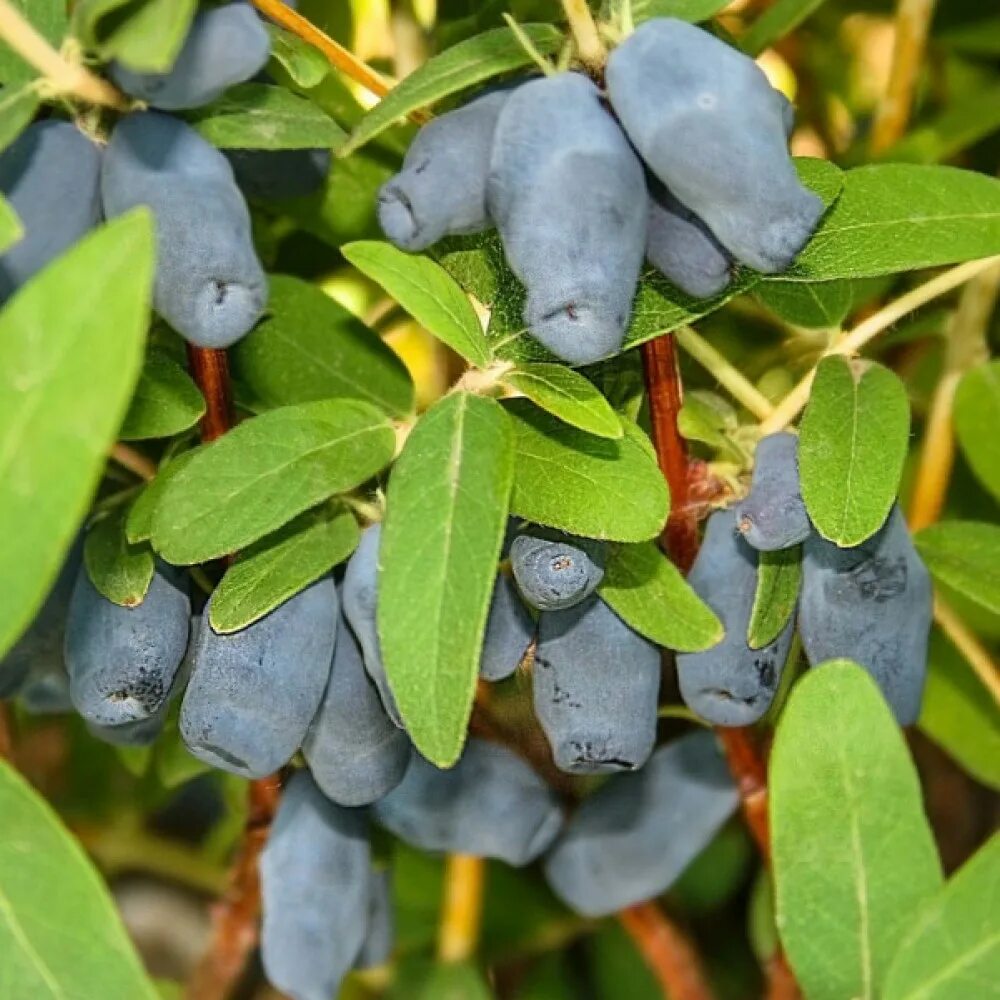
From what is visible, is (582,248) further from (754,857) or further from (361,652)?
(754,857)

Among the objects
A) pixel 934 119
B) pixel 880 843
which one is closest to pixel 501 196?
pixel 880 843

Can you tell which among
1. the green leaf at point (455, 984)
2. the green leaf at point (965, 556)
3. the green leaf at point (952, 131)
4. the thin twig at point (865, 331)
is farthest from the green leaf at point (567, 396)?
the green leaf at point (455, 984)

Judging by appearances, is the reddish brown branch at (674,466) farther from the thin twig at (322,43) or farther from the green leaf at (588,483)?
the thin twig at (322,43)

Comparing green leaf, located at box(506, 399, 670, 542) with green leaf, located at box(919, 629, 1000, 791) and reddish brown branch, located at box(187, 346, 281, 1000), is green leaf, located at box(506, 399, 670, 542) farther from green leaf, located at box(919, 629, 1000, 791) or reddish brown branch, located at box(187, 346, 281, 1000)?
green leaf, located at box(919, 629, 1000, 791)

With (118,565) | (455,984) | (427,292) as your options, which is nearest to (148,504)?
(118,565)

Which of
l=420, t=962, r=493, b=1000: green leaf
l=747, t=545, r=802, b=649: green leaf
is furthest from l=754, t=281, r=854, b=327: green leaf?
l=420, t=962, r=493, b=1000: green leaf

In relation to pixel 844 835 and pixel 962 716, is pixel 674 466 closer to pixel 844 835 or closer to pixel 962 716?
pixel 844 835
